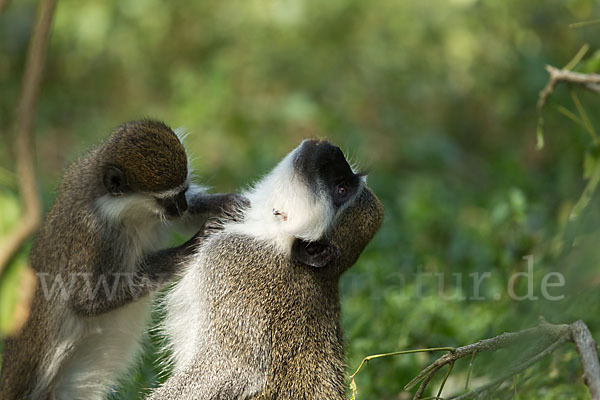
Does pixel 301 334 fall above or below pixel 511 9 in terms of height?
above

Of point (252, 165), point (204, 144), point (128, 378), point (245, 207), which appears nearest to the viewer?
point (245, 207)

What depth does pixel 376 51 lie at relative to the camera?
451 inches

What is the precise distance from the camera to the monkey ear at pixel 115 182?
4.48 m

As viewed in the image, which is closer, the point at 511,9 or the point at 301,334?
the point at 301,334

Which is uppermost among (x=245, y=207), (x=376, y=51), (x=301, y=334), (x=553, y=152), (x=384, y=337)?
(x=245, y=207)

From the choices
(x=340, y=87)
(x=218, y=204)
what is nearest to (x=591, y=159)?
(x=218, y=204)

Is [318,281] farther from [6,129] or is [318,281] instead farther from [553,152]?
[6,129]

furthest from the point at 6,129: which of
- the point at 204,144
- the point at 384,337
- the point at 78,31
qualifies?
the point at 384,337

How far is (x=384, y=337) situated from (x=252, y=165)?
3.94 metres

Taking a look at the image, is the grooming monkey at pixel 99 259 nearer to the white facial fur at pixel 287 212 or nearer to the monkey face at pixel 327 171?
the white facial fur at pixel 287 212

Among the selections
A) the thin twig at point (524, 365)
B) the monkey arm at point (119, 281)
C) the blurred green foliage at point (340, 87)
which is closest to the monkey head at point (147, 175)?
the monkey arm at point (119, 281)

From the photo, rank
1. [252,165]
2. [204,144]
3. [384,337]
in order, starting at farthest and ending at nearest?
1. [204,144]
2. [252,165]
3. [384,337]

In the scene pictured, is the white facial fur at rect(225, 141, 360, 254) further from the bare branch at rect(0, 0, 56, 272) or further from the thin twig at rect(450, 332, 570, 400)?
the bare branch at rect(0, 0, 56, 272)

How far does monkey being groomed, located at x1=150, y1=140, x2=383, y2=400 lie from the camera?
418cm
